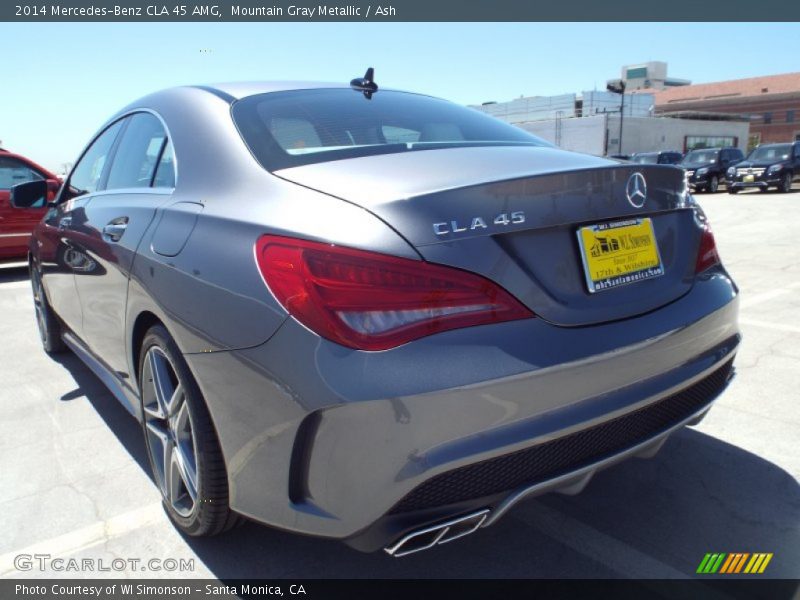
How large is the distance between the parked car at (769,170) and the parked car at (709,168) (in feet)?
3.67

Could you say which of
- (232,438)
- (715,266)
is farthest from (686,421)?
(232,438)

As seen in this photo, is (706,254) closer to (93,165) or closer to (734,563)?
(734,563)

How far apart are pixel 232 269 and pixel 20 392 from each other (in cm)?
297

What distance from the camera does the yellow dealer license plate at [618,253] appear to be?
1.79 meters

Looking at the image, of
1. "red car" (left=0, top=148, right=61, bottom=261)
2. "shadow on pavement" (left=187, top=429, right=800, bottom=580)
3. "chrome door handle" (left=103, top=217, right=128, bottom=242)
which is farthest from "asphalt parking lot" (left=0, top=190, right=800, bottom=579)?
"red car" (left=0, top=148, right=61, bottom=261)

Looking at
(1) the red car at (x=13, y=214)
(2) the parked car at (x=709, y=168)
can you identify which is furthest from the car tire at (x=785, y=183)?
(1) the red car at (x=13, y=214)

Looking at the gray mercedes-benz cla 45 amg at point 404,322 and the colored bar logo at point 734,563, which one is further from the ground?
the gray mercedes-benz cla 45 amg at point 404,322

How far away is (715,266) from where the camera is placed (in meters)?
2.24

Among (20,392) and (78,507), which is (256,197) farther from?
(20,392)

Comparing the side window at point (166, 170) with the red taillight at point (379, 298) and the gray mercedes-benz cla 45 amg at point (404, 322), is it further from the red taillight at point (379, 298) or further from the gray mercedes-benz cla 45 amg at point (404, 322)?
the red taillight at point (379, 298)

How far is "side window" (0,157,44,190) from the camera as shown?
8.20m

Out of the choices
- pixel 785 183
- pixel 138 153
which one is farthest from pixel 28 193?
pixel 785 183

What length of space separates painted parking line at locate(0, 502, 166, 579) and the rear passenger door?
574 mm

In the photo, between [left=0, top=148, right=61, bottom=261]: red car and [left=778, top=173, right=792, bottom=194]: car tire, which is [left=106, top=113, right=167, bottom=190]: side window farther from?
[left=778, top=173, right=792, bottom=194]: car tire
